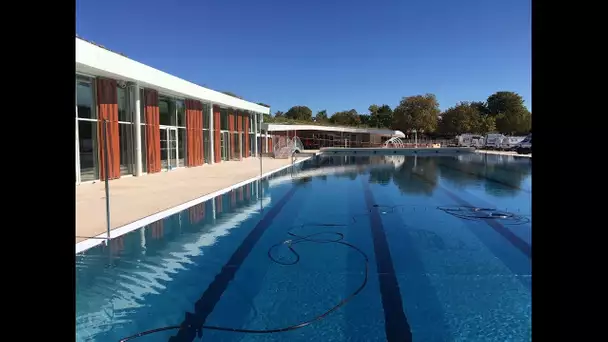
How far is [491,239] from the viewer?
17.9ft

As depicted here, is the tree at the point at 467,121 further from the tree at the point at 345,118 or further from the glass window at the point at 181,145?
the glass window at the point at 181,145

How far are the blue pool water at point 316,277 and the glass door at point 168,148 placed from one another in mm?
8126

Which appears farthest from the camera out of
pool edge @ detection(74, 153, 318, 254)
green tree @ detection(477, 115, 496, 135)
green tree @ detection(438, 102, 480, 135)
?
green tree @ detection(477, 115, 496, 135)

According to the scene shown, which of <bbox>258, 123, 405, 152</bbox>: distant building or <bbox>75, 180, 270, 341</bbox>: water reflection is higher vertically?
<bbox>258, 123, 405, 152</bbox>: distant building

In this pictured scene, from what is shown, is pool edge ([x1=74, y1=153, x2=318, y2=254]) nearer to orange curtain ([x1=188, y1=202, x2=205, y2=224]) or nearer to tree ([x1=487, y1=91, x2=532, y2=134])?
orange curtain ([x1=188, y1=202, x2=205, y2=224])

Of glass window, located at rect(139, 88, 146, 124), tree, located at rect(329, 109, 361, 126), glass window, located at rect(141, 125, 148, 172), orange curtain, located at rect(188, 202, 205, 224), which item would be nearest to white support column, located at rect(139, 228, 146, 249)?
orange curtain, located at rect(188, 202, 205, 224)

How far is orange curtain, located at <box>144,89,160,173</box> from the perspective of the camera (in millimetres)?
13211

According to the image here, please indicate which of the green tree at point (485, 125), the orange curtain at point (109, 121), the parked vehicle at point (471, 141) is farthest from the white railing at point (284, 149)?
the green tree at point (485, 125)

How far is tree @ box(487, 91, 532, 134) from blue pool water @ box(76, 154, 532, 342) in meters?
46.4

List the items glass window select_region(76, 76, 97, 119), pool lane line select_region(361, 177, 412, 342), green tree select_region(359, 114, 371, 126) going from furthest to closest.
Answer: green tree select_region(359, 114, 371, 126) → glass window select_region(76, 76, 97, 119) → pool lane line select_region(361, 177, 412, 342)

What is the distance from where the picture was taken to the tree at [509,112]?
1946 inches

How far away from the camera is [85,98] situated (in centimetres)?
1032
